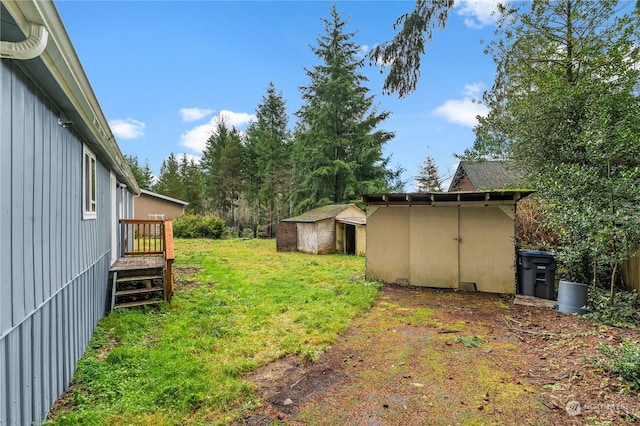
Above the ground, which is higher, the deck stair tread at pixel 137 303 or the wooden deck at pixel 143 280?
the wooden deck at pixel 143 280

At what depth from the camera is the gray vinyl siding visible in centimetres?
175

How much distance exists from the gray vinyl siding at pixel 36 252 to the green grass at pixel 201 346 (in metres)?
0.36

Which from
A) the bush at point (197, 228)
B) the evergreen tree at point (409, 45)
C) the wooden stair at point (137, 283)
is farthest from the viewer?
the bush at point (197, 228)

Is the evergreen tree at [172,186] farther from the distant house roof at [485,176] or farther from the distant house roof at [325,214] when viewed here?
the distant house roof at [485,176]

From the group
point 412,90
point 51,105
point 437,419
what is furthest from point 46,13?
point 412,90

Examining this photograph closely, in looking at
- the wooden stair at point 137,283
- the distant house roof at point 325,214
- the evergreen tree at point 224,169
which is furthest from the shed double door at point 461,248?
the evergreen tree at point 224,169

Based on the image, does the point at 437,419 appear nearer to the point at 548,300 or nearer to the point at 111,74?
the point at 548,300

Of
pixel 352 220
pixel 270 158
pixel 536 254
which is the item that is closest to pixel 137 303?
pixel 536 254

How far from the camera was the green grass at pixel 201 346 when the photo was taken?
8.36ft

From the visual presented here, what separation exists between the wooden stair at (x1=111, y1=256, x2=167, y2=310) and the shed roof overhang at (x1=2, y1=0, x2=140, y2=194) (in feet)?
8.20

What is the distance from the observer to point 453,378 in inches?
122

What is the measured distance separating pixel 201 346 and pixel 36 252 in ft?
6.94

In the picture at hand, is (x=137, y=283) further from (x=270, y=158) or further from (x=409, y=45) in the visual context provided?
(x=270, y=158)

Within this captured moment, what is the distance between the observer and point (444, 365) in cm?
338
